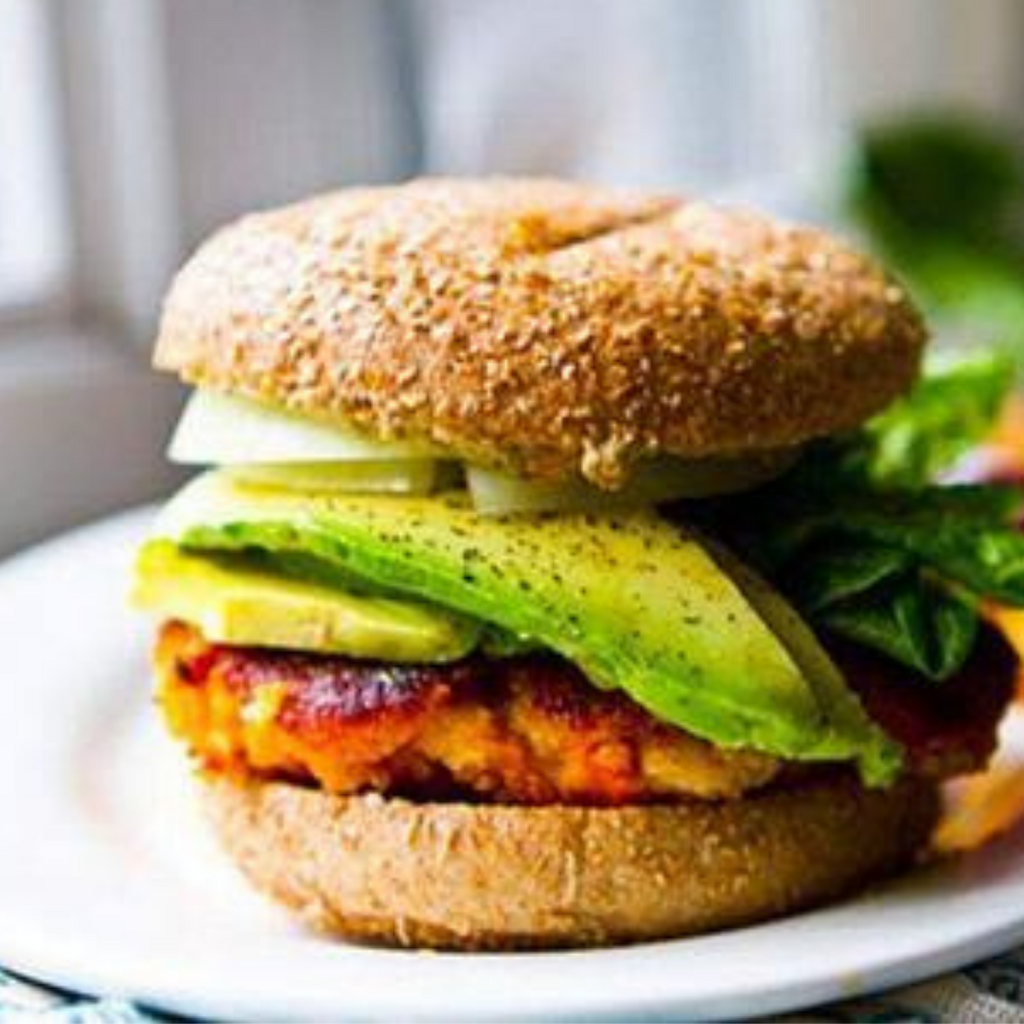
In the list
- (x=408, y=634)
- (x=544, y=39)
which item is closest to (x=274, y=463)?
(x=408, y=634)

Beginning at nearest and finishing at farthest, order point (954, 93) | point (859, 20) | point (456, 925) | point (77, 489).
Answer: point (456, 925) → point (77, 489) → point (859, 20) → point (954, 93)

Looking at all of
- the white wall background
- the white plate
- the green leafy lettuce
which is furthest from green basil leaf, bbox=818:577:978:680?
the white wall background

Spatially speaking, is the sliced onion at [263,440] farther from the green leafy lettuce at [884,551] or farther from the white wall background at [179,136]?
the white wall background at [179,136]

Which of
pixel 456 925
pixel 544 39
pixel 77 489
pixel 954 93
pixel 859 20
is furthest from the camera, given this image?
pixel 954 93

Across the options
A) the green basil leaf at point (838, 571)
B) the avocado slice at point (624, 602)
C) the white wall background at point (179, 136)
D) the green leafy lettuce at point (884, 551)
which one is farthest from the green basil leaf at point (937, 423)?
the white wall background at point (179, 136)

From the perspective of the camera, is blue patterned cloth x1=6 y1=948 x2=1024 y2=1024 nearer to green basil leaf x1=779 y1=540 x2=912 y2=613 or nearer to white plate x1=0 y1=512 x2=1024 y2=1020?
white plate x1=0 y1=512 x2=1024 y2=1020

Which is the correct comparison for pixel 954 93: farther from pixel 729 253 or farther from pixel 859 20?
pixel 729 253

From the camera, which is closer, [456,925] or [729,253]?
[456,925]

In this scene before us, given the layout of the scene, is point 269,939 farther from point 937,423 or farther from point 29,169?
point 29,169
